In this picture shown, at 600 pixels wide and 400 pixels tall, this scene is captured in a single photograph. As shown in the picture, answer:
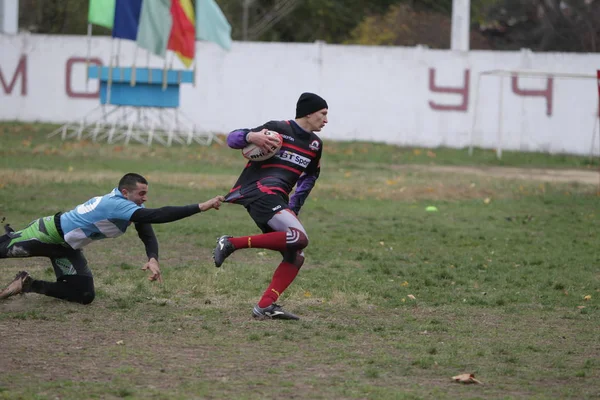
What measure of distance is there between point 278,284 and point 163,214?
1.15 meters

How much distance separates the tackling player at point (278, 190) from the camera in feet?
26.5

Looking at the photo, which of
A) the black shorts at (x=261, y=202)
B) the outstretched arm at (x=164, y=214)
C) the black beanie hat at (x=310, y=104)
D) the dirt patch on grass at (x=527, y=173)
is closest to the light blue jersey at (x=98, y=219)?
the outstretched arm at (x=164, y=214)

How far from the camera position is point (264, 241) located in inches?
319

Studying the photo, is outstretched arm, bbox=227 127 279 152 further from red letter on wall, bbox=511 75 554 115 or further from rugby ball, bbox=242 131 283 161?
red letter on wall, bbox=511 75 554 115

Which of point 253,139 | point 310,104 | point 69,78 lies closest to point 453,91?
point 69,78

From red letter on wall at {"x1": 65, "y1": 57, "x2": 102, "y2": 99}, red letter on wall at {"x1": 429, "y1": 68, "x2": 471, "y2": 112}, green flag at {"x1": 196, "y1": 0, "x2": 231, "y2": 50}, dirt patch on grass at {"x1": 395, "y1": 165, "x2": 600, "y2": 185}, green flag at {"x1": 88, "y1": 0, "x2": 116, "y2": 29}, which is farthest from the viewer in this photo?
red letter on wall at {"x1": 65, "y1": 57, "x2": 102, "y2": 99}

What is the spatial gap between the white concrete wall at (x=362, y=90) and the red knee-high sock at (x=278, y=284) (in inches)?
811

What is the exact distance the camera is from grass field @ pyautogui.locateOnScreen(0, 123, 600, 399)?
20.9 ft

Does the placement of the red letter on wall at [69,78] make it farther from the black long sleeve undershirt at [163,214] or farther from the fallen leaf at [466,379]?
the fallen leaf at [466,379]

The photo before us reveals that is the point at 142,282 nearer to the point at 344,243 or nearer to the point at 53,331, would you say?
the point at 53,331

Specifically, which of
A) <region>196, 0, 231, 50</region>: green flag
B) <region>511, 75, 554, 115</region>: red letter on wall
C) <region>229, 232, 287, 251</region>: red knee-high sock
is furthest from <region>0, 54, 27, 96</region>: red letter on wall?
<region>229, 232, 287, 251</region>: red knee-high sock

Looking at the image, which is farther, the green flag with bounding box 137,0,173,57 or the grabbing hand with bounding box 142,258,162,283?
the green flag with bounding box 137,0,173,57

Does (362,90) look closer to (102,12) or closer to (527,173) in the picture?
(527,173)

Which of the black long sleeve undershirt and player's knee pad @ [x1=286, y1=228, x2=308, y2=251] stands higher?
the black long sleeve undershirt
